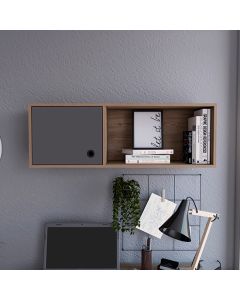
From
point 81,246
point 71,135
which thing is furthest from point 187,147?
point 81,246

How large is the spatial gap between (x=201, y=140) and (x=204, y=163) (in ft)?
0.36

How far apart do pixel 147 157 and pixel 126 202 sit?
26cm

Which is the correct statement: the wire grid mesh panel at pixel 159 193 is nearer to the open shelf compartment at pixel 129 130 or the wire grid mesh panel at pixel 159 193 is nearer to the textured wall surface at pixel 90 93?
the textured wall surface at pixel 90 93

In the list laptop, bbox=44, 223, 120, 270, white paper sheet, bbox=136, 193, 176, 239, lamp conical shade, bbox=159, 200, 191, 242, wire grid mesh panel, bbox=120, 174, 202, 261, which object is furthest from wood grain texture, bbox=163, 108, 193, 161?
laptop, bbox=44, 223, 120, 270

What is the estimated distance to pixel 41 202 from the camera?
1720 mm

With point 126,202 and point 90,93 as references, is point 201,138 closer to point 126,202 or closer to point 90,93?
point 126,202

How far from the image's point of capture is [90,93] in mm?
1697

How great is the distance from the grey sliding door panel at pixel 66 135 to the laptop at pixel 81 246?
38 centimetres

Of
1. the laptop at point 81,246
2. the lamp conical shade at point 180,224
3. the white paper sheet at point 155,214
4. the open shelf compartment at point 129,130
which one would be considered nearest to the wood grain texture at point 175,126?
the open shelf compartment at point 129,130

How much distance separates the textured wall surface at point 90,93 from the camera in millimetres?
1693

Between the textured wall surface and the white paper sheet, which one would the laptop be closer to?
the textured wall surface

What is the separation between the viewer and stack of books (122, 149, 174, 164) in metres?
1.52

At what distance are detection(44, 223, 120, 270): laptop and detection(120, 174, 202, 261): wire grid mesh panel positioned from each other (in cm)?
11
